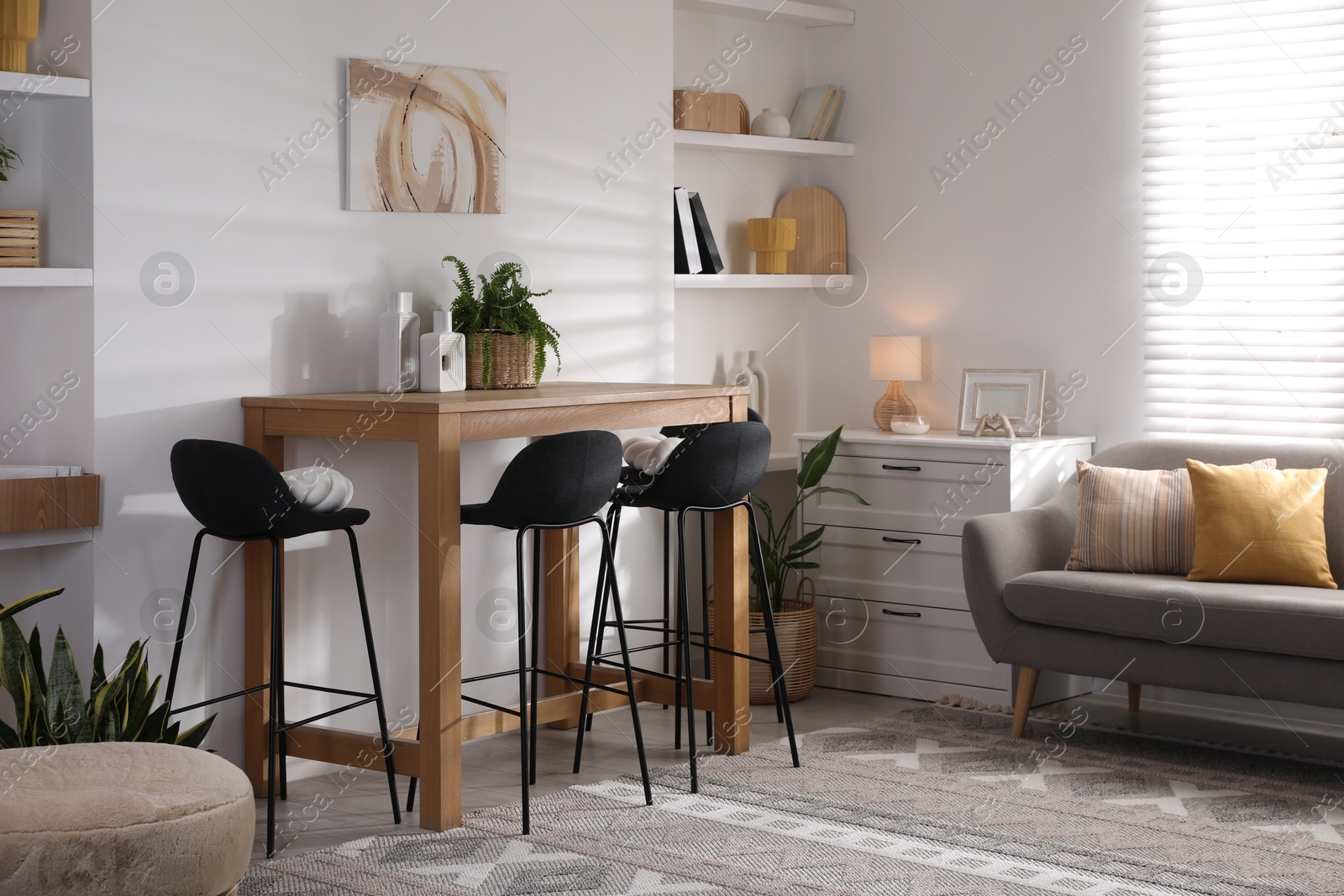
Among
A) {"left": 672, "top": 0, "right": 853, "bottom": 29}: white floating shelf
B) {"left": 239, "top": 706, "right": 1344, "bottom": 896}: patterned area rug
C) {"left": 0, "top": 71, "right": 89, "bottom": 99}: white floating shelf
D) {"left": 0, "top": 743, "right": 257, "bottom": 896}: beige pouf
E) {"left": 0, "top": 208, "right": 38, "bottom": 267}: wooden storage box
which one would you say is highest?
{"left": 672, "top": 0, "right": 853, "bottom": 29}: white floating shelf

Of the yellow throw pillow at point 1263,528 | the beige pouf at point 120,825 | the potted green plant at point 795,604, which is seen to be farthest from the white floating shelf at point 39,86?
the yellow throw pillow at point 1263,528

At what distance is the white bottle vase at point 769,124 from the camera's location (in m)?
5.26

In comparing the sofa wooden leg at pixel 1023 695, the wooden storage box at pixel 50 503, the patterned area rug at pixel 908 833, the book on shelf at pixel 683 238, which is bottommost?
the patterned area rug at pixel 908 833

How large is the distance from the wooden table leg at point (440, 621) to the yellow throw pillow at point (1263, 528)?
2.17 metres

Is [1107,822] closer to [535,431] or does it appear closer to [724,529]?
[724,529]

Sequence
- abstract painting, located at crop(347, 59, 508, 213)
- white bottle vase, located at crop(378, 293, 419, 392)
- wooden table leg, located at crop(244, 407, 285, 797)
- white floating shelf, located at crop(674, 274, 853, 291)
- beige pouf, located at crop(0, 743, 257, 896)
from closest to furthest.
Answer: beige pouf, located at crop(0, 743, 257, 896), wooden table leg, located at crop(244, 407, 285, 797), white bottle vase, located at crop(378, 293, 419, 392), abstract painting, located at crop(347, 59, 508, 213), white floating shelf, located at crop(674, 274, 853, 291)

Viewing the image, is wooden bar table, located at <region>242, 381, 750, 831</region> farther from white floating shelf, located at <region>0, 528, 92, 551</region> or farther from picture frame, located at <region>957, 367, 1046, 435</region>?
picture frame, located at <region>957, 367, 1046, 435</region>

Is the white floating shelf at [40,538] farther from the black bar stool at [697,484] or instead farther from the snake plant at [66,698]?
the black bar stool at [697,484]

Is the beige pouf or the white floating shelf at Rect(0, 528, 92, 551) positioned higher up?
the white floating shelf at Rect(0, 528, 92, 551)

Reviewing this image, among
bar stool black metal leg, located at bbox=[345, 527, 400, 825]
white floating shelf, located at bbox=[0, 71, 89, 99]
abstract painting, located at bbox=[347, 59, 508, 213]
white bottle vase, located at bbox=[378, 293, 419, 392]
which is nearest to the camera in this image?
white floating shelf, located at bbox=[0, 71, 89, 99]

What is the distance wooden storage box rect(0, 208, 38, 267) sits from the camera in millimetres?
3229

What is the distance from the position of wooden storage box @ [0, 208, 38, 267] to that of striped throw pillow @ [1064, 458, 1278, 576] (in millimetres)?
3056

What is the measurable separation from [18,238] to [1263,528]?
11.1 feet

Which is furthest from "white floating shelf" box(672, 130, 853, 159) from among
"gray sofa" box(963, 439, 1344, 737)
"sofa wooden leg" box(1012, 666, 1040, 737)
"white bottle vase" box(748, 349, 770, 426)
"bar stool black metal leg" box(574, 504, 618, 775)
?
"sofa wooden leg" box(1012, 666, 1040, 737)
